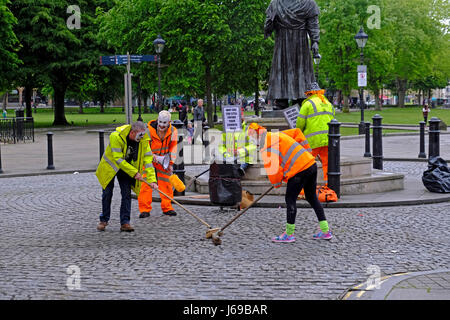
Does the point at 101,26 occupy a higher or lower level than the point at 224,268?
higher

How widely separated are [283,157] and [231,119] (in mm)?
6473

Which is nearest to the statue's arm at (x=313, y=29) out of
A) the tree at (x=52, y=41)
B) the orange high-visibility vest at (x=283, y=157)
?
the orange high-visibility vest at (x=283, y=157)

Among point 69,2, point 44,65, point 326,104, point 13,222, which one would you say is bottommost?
point 13,222

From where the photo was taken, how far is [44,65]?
39812mm

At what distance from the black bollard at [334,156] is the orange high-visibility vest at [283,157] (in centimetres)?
297

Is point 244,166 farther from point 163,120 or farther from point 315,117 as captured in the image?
point 163,120

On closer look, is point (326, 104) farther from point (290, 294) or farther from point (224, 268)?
point (290, 294)

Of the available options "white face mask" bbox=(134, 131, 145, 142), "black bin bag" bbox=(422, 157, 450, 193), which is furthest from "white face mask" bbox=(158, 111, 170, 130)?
"black bin bag" bbox=(422, 157, 450, 193)

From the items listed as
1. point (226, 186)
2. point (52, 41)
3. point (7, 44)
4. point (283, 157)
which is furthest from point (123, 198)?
point (52, 41)

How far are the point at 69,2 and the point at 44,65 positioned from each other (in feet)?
15.1

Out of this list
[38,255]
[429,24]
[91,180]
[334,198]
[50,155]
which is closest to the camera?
[38,255]

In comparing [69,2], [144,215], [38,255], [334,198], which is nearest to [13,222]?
[144,215]

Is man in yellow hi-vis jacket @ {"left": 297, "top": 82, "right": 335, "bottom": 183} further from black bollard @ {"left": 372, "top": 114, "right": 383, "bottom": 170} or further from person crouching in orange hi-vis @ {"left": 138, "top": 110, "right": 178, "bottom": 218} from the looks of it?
black bollard @ {"left": 372, "top": 114, "right": 383, "bottom": 170}

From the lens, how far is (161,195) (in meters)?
10.3
